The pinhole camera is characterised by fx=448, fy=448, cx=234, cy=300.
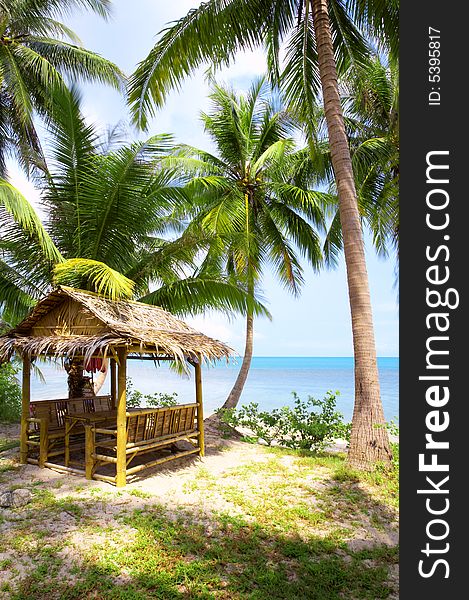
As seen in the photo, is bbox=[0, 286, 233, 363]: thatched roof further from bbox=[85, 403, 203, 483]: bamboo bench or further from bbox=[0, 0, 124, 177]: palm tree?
bbox=[0, 0, 124, 177]: palm tree

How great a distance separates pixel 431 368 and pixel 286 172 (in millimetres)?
12441

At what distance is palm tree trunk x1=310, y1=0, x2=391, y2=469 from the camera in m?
7.64

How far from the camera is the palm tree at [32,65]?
13.1 m

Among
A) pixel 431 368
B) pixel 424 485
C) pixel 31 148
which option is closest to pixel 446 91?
pixel 431 368

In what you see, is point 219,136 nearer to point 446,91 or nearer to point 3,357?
point 3,357

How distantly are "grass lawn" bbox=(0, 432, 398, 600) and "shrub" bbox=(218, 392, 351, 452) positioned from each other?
1.97m

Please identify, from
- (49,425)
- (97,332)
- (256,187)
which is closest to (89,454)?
(49,425)

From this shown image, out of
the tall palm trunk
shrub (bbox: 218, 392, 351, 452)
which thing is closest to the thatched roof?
shrub (bbox: 218, 392, 351, 452)

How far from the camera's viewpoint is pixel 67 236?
9742 mm

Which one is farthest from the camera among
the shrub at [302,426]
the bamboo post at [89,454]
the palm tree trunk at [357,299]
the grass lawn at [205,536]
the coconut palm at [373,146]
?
the coconut palm at [373,146]

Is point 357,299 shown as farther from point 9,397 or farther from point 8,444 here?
point 9,397

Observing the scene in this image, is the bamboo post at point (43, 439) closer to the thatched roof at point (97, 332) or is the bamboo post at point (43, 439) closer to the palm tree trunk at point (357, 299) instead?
the thatched roof at point (97, 332)

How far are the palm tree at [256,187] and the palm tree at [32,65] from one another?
372cm

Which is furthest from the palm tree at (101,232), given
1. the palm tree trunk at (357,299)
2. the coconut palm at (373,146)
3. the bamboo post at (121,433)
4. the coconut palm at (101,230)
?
the coconut palm at (373,146)
